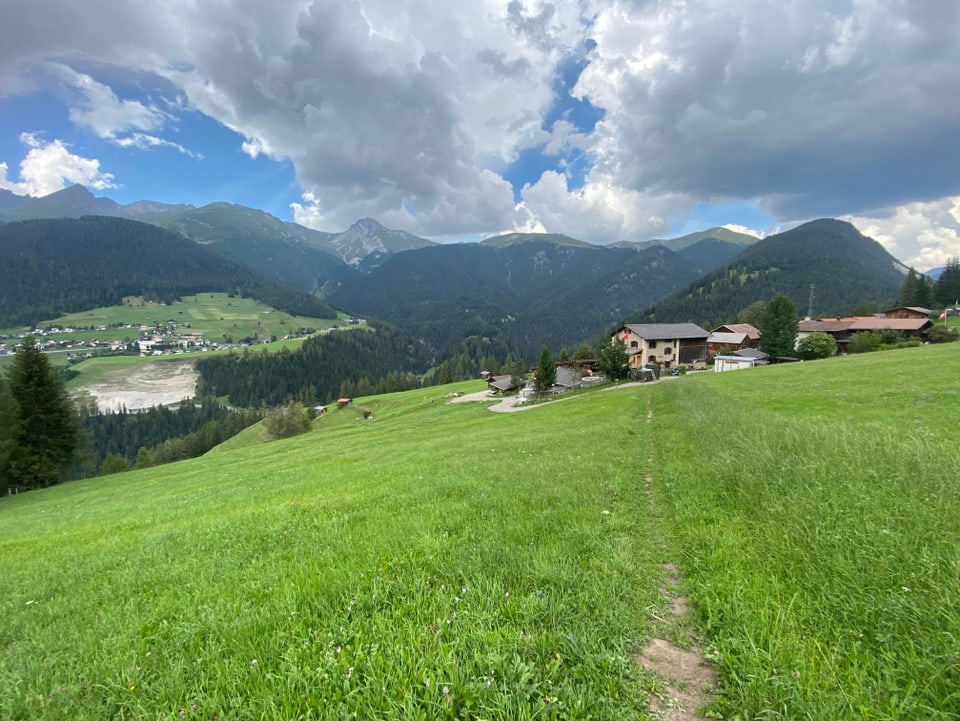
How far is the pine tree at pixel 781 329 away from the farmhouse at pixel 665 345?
1199 cm

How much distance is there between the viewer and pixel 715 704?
3.29 meters

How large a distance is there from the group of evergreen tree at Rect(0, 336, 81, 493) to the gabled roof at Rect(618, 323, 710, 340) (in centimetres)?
9134

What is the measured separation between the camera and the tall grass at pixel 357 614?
3291 mm

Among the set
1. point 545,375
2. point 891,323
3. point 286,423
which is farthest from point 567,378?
point 891,323

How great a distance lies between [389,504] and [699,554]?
276 inches

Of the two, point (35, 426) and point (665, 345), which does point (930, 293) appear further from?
point (35, 426)

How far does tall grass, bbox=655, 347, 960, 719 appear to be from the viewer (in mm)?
3154

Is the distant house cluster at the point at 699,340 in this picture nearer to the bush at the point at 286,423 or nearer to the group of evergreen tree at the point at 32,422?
the bush at the point at 286,423

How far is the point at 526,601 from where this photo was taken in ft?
14.4

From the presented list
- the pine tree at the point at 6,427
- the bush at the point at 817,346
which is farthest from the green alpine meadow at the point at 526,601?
the bush at the point at 817,346

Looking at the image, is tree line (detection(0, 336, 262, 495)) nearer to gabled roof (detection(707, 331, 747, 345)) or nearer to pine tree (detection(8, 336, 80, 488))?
pine tree (detection(8, 336, 80, 488))

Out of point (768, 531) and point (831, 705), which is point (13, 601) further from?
point (768, 531)

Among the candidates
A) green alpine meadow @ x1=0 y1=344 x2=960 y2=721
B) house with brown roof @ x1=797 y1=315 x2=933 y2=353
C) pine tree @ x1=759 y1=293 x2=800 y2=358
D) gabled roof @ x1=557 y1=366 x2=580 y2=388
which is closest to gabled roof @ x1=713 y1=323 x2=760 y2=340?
house with brown roof @ x1=797 y1=315 x2=933 y2=353

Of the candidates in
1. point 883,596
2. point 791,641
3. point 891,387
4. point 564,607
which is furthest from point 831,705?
point 891,387
